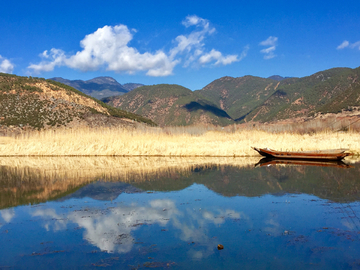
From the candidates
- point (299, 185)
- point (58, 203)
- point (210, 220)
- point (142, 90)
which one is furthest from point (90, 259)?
point (142, 90)

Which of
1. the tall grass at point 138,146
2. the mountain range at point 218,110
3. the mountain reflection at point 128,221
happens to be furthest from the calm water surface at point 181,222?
the mountain range at point 218,110

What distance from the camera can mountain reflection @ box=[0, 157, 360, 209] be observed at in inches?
452

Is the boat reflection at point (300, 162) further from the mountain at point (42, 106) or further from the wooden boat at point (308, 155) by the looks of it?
the mountain at point (42, 106)

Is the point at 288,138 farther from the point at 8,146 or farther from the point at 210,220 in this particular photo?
the point at 8,146

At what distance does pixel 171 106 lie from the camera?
545ft

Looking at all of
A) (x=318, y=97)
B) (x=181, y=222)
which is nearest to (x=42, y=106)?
(x=181, y=222)

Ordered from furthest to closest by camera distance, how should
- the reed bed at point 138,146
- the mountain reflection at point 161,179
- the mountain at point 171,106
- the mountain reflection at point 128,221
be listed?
the mountain at point 171,106, the reed bed at point 138,146, the mountain reflection at point 161,179, the mountain reflection at point 128,221

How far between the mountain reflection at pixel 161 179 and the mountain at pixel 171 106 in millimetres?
127985

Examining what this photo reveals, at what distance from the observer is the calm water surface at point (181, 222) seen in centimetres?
587

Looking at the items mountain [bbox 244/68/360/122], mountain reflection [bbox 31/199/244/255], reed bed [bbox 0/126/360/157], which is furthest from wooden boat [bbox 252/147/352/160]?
mountain [bbox 244/68/360/122]

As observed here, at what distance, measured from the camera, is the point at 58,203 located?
10297 millimetres

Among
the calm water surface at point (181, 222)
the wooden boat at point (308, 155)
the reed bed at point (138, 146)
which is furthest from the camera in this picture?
the reed bed at point (138, 146)

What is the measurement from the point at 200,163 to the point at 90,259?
13.4m

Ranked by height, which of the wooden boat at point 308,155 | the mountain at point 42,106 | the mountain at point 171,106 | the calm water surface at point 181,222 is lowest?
the calm water surface at point 181,222
